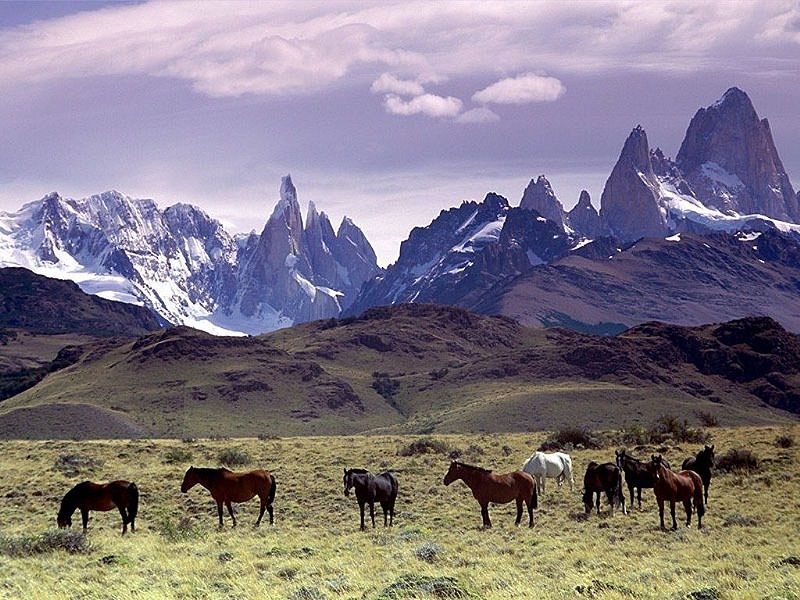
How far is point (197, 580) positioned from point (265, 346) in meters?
167

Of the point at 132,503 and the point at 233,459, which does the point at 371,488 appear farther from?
the point at 233,459

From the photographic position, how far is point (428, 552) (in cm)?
2289

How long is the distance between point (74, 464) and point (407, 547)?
24.0m

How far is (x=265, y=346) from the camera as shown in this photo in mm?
186000

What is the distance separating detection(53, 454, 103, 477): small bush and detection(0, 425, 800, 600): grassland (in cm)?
41

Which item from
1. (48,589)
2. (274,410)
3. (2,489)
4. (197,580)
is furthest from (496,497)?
(274,410)

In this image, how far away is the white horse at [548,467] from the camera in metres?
Answer: 32.8

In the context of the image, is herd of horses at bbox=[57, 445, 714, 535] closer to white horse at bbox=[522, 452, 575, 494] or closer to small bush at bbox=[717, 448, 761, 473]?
white horse at bbox=[522, 452, 575, 494]

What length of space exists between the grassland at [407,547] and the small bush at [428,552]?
41 millimetres

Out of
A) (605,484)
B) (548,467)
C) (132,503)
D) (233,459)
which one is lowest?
(605,484)

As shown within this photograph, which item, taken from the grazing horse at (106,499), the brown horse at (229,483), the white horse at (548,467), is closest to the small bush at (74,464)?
the grazing horse at (106,499)

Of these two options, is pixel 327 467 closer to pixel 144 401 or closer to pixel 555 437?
pixel 555 437

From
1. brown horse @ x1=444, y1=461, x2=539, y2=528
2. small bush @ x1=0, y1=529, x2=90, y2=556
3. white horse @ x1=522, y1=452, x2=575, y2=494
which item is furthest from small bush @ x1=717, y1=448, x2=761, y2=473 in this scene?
small bush @ x1=0, y1=529, x2=90, y2=556

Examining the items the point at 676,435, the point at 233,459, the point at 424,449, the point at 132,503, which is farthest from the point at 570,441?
the point at 132,503
